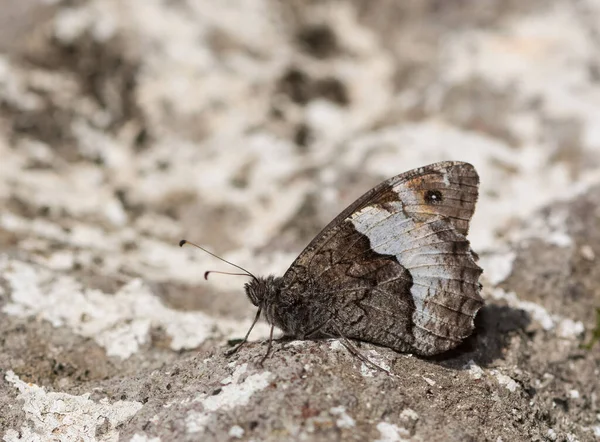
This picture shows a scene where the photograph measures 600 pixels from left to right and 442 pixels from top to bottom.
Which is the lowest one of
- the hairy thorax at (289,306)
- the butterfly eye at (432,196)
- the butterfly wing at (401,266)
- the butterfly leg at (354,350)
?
the butterfly leg at (354,350)

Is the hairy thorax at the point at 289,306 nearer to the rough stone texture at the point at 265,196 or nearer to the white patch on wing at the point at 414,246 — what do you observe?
the rough stone texture at the point at 265,196

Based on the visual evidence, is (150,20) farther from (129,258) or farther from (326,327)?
(326,327)

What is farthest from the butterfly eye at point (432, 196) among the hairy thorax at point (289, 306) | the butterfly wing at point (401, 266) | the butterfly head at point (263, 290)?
the butterfly head at point (263, 290)

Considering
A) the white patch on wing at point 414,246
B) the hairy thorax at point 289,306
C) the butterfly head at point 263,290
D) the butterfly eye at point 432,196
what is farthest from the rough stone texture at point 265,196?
the butterfly eye at point 432,196

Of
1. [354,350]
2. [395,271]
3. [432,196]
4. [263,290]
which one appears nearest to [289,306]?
[263,290]

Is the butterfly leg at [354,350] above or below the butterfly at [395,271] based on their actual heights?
below

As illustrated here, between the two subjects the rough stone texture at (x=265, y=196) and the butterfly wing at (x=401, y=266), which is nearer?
the rough stone texture at (x=265, y=196)

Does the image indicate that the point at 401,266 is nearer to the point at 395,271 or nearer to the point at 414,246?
the point at 395,271

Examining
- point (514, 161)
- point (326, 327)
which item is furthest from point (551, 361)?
point (514, 161)
